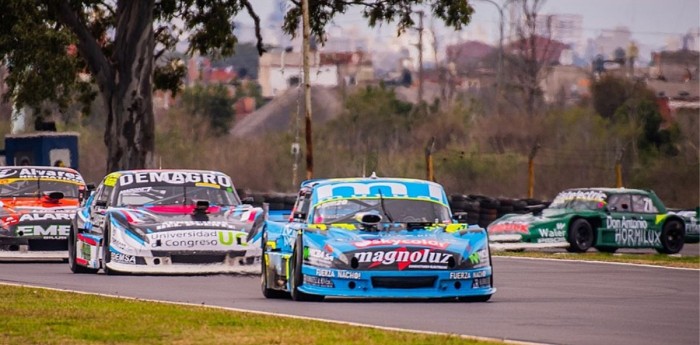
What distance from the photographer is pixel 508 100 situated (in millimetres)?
92688

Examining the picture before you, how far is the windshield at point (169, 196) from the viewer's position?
23.1 m

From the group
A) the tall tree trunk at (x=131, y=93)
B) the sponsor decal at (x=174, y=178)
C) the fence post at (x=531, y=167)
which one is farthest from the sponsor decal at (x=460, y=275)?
the tall tree trunk at (x=131, y=93)

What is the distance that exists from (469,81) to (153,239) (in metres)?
106

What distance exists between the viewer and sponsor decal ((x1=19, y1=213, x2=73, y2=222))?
84.4 feet

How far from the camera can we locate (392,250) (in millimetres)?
16875

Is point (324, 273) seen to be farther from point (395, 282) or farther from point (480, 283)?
point (480, 283)

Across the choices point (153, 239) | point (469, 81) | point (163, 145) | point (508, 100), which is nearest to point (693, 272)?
point (153, 239)

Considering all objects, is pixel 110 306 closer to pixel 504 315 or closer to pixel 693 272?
pixel 504 315

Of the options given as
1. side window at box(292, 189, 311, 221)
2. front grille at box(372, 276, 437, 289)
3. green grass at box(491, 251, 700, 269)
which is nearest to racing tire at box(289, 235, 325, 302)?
front grille at box(372, 276, 437, 289)

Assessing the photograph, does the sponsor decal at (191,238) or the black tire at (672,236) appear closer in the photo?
the sponsor decal at (191,238)

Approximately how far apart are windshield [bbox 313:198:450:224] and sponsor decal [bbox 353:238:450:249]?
886mm

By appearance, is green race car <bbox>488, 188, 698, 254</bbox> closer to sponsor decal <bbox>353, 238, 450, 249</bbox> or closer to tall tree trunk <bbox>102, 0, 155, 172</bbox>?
tall tree trunk <bbox>102, 0, 155, 172</bbox>

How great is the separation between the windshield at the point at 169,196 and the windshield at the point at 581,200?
447 inches

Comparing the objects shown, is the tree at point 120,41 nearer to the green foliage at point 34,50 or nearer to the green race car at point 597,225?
the green foliage at point 34,50
